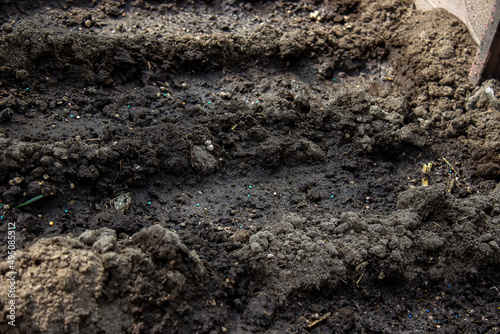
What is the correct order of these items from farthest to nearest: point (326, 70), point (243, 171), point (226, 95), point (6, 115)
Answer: point (326, 70) < point (226, 95) < point (243, 171) < point (6, 115)

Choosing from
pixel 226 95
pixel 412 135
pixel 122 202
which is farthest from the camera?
pixel 226 95

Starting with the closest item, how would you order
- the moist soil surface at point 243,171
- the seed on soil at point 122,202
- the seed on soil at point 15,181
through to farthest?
1. the moist soil surface at point 243,171
2. the seed on soil at point 15,181
3. the seed on soil at point 122,202

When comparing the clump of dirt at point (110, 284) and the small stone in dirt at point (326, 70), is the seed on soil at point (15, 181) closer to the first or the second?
→ the clump of dirt at point (110, 284)

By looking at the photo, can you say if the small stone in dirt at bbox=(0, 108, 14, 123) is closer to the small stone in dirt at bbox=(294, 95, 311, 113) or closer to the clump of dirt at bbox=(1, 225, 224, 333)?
the clump of dirt at bbox=(1, 225, 224, 333)

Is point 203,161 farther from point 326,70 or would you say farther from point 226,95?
point 326,70

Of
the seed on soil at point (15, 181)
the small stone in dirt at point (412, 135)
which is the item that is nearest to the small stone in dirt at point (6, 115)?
the seed on soil at point (15, 181)

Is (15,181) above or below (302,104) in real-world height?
below

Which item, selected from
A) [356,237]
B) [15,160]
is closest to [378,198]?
[356,237]

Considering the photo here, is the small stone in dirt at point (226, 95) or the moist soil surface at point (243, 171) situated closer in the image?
the moist soil surface at point (243, 171)

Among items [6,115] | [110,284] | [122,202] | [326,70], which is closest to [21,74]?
[6,115]

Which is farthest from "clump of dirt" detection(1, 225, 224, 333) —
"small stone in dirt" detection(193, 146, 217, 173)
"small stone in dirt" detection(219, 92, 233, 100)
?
"small stone in dirt" detection(219, 92, 233, 100)
